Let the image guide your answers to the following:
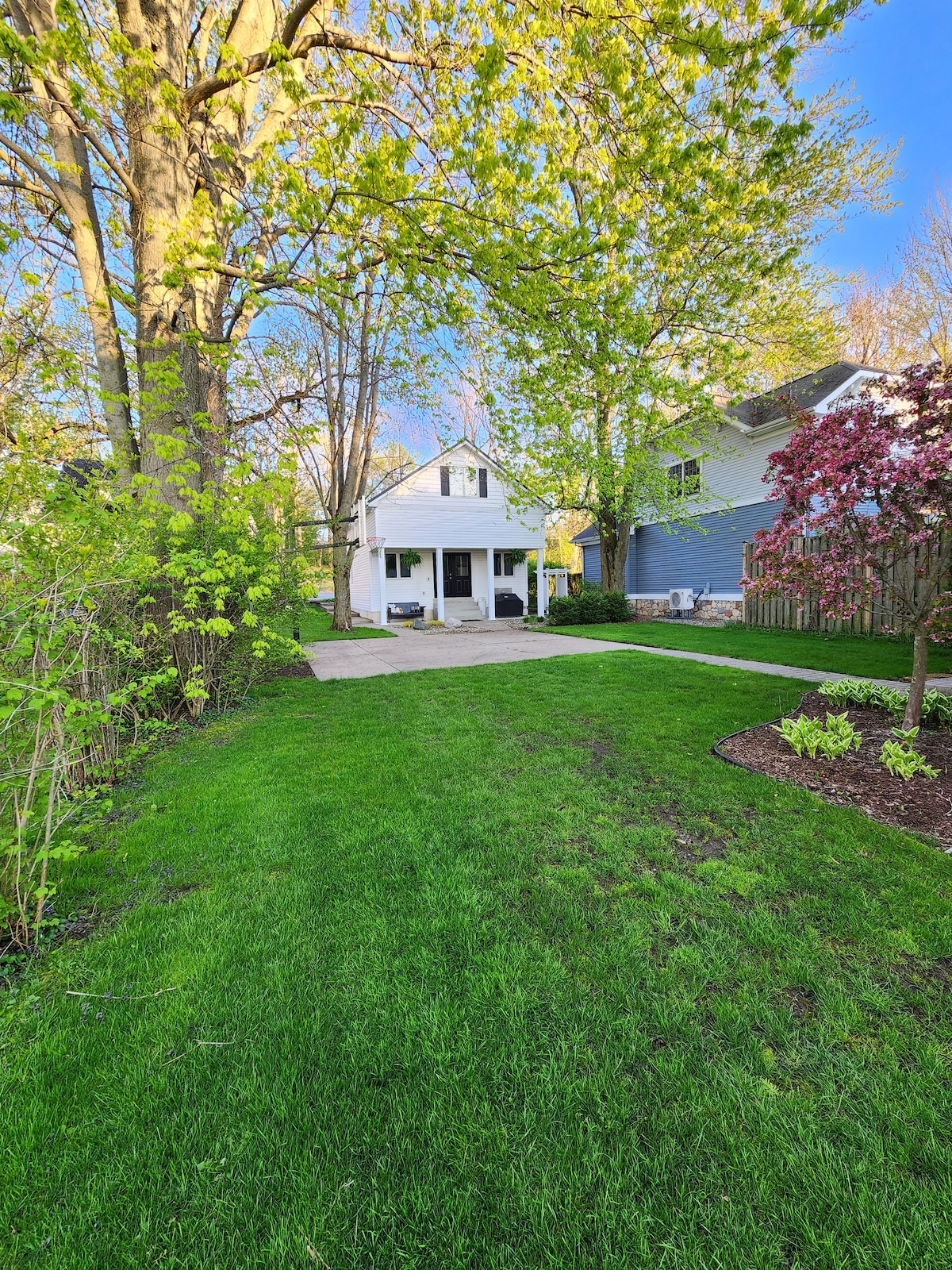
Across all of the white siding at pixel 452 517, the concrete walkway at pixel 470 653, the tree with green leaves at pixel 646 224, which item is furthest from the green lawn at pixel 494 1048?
the white siding at pixel 452 517

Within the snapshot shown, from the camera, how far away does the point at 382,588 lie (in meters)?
18.8

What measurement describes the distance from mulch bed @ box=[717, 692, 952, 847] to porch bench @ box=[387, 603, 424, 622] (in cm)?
1577

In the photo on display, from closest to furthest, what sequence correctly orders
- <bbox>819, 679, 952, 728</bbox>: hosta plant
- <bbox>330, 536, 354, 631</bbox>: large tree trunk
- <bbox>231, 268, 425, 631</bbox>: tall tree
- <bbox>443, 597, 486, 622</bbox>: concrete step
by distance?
<bbox>819, 679, 952, 728</bbox>: hosta plant, <bbox>231, 268, 425, 631</bbox>: tall tree, <bbox>330, 536, 354, 631</bbox>: large tree trunk, <bbox>443, 597, 486, 622</bbox>: concrete step

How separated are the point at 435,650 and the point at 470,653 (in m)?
1.04

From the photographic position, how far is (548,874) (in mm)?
2523

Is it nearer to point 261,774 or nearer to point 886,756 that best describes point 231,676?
point 261,774

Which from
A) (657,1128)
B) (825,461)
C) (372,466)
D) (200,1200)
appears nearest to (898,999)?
(657,1128)

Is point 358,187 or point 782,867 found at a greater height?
point 358,187

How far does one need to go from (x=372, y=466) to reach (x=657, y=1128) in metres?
25.3

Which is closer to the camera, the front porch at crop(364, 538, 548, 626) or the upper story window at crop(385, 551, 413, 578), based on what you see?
the front porch at crop(364, 538, 548, 626)

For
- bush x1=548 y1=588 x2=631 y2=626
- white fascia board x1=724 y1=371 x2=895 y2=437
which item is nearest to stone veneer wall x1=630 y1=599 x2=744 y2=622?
bush x1=548 y1=588 x2=631 y2=626

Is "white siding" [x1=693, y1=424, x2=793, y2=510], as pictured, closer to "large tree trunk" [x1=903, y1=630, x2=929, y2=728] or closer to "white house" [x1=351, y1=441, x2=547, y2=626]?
"white house" [x1=351, y1=441, x2=547, y2=626]

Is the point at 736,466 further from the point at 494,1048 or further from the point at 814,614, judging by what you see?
the point at 494,1048

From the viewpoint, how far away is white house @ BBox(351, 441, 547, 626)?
1788 cm
